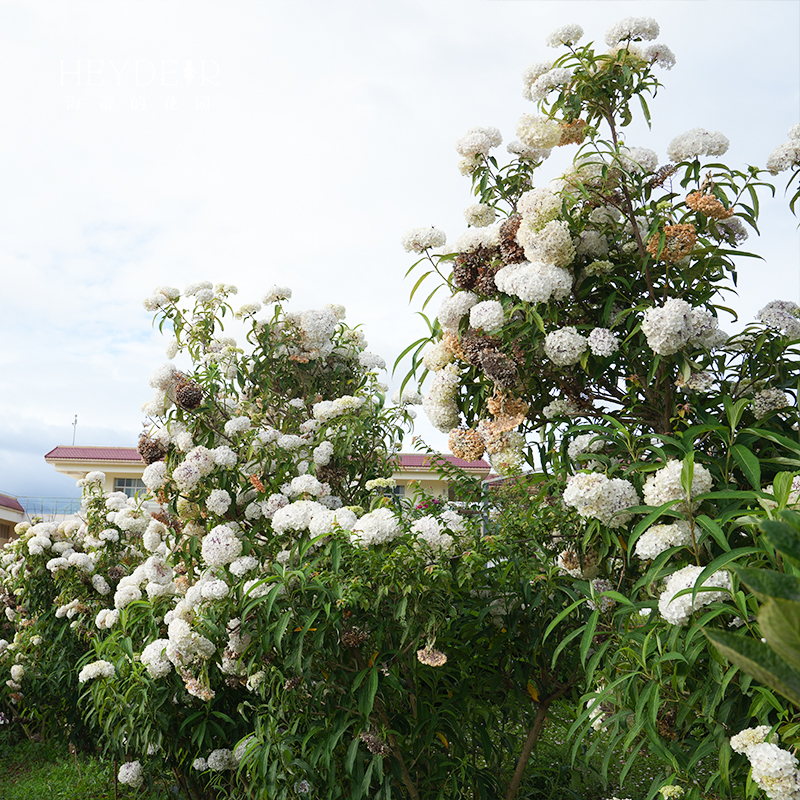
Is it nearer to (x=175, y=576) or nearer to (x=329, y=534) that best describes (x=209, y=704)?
(x=175, y=576)

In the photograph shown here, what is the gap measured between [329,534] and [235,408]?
5.01 feet

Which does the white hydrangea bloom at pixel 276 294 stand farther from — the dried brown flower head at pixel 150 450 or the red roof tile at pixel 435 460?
the red roof tile at pixel 435 460

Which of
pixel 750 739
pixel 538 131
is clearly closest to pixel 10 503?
pixel 538 131

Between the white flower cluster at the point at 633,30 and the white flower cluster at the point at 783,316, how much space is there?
1027mm

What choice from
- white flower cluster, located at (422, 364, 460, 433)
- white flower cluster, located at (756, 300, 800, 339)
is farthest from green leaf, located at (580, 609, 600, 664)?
white flower cluster, located at (756, 300, 800, 339)

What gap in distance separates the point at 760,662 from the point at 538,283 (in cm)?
184

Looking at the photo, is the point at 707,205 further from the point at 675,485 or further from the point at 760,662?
the point at 760,662

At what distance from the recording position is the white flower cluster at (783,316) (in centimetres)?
217

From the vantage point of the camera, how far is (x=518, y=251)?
2.42 meters

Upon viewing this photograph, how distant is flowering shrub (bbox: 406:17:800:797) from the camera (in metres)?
1.88

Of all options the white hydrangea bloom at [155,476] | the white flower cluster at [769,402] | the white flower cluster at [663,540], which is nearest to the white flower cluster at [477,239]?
the white flower cluster at [769,402]

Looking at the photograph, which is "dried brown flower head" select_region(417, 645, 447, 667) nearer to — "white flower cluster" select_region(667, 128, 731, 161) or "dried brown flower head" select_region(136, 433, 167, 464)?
"white flower cluster" select_region(667, 128, 731, 161)

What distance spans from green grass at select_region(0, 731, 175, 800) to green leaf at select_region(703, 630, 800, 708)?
4.09 m

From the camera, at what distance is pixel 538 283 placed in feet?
7.22
